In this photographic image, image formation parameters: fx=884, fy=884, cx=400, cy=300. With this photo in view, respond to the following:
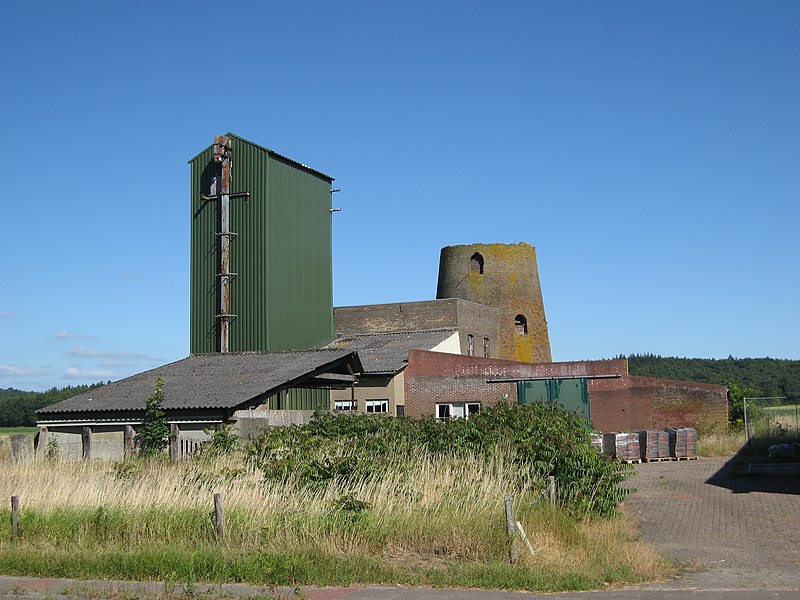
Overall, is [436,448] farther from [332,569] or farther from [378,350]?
[378,350]

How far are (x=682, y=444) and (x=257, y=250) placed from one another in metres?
18.0

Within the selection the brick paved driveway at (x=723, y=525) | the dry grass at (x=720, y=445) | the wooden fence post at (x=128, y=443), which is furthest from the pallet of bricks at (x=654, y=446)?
the wooden fence post at (x=128, y=443)

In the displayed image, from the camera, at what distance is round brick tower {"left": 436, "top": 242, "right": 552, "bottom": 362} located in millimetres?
50844

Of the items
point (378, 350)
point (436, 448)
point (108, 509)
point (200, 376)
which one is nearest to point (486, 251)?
point (378, 350)

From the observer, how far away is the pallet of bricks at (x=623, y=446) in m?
28.9

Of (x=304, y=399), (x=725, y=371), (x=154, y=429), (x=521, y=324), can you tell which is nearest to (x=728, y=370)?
(x=725, y=371)

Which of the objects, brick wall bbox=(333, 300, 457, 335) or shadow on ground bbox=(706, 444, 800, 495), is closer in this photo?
shadow on ground bbox=(706, 444, 800, 495)

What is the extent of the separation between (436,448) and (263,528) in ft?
15.3

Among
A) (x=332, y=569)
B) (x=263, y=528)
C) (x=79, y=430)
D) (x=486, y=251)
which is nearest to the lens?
(x=332, y=569)

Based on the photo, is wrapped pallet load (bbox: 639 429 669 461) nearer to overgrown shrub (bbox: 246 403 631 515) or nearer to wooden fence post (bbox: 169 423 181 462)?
overgrown shrub (bbox: 246 403 631 515)

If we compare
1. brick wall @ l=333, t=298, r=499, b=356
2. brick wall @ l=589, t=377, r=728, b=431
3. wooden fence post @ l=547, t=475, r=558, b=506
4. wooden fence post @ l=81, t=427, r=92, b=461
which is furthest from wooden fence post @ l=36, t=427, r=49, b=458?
brick wall @ l=333, t=298, r=499, b=356

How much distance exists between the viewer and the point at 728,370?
120375 mm

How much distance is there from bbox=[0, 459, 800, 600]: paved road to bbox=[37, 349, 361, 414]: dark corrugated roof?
1000 centimetres

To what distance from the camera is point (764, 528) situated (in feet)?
50.4
